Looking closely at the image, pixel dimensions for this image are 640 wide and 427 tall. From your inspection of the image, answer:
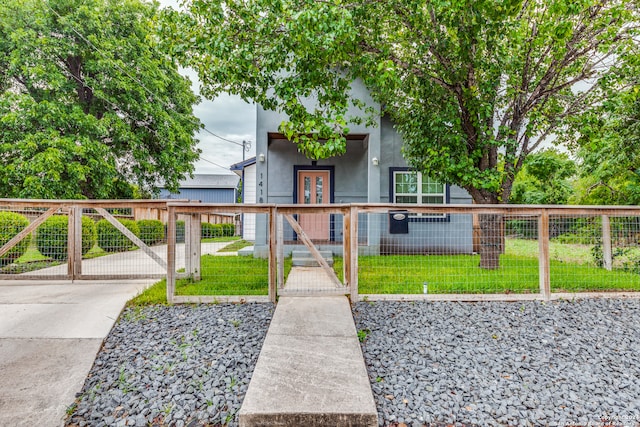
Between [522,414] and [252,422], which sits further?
[522,414]

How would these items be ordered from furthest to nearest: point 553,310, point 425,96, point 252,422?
1. point 425,96
2. point 553,310
3. point 252,422

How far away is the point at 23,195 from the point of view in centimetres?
884

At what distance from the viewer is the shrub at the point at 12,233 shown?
5.23m

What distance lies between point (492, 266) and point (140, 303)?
5394 millimetres

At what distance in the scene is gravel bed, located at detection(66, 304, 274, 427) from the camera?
209 centimetres

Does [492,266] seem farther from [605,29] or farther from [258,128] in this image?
[258,128]

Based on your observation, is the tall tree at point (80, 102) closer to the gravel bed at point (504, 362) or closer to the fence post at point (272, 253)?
the fence post at point (272, 253)

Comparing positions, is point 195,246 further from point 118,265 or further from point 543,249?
point 543,249

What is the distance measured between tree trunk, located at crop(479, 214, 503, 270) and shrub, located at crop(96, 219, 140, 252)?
20.7ft

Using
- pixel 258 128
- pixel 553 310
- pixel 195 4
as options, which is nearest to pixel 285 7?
pixel 195 4

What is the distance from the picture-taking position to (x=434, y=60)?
573 centimetres

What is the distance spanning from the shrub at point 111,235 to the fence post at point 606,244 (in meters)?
7.96

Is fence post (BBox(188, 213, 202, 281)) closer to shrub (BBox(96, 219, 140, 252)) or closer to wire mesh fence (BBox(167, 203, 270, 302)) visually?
wire mesh fence (BBox(167, 203, 270, 302))

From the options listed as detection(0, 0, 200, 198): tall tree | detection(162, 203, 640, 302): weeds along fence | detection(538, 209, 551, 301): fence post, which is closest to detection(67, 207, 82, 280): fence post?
detection(162, 203, 640, 302): weeds along fence
